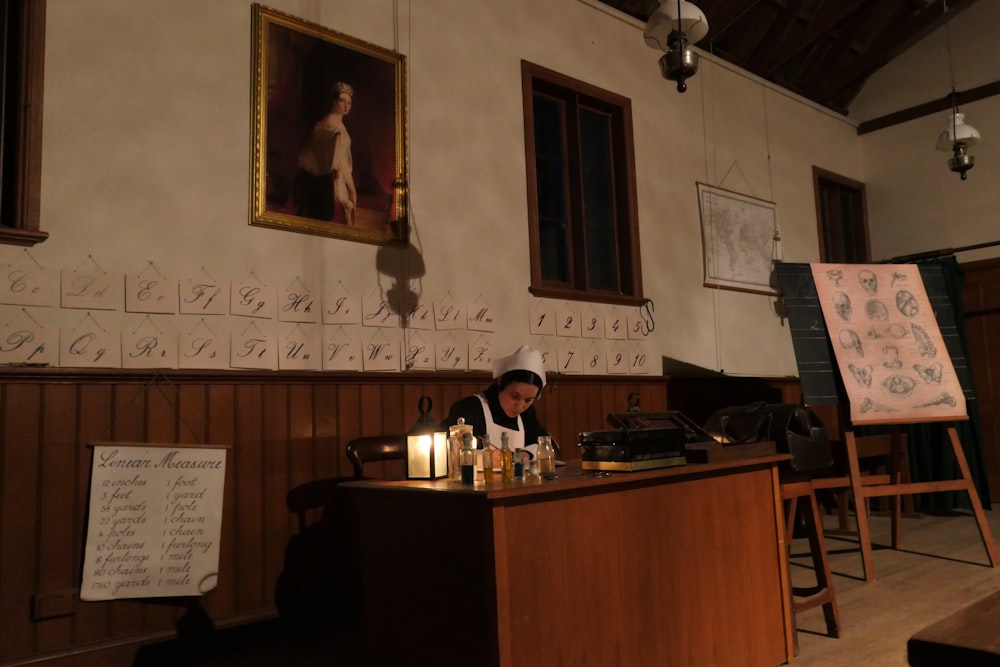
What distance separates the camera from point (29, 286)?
2.99 m

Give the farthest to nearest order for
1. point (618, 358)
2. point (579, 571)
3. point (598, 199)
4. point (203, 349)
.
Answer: point (598, 199) → point (618, 358) → point (203, 349) → point (579, 571)

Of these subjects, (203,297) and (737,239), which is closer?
(203,297)

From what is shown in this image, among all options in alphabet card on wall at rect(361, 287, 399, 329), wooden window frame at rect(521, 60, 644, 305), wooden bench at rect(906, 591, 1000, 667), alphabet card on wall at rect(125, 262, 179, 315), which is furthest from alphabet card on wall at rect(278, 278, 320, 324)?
wooden bench at rect(906, 591, 1000, 667)

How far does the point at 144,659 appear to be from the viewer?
10.1ft

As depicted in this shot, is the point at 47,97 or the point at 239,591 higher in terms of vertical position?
the point at 47,97

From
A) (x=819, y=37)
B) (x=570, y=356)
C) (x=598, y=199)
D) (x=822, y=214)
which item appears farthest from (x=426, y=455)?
(x=819, y=37)

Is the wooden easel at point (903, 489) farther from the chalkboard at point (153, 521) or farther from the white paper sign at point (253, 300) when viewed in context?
the chalkboard at point (153, 521)

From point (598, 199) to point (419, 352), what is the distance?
7.23 ft

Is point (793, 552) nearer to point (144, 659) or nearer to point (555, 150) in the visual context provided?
point (555, 150)

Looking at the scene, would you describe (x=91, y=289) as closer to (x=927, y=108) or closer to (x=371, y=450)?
(x=371, y=450)

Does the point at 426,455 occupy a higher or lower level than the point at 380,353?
lower

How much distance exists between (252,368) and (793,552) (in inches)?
143

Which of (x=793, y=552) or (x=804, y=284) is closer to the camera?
(x=804, y=284)

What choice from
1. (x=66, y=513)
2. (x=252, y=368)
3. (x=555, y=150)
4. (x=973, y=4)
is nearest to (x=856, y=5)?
(x=973, y=4)
